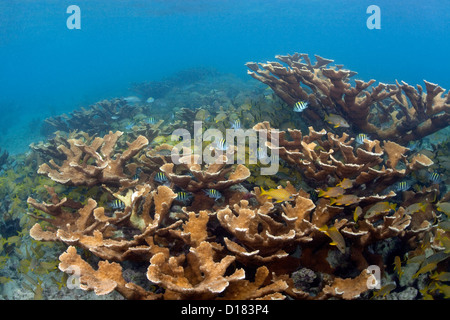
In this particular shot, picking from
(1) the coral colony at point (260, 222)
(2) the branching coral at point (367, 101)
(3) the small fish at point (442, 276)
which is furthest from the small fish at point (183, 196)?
(2) the branching coral at point (367, 101)

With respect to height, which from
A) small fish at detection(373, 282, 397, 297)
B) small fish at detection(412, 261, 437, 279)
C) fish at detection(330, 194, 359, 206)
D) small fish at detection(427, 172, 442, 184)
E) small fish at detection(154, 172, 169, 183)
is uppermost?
small fish at detection(154, 172, 169, 183)

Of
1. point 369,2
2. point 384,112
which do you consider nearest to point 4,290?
point 384,112

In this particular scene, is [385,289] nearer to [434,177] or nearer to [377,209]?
[377,209]

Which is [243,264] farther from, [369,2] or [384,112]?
[369,2]

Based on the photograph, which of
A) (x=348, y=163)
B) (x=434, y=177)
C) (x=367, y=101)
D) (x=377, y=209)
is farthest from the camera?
(x=367, y=101)

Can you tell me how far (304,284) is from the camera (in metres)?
2.70

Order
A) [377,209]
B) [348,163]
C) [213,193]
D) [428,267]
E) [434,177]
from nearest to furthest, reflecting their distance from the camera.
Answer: [428,267] < [377,209] < [213,193] < [348,163] < [434,177]

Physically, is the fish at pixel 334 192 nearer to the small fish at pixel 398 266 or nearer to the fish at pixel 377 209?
the fish at pixel 377 209

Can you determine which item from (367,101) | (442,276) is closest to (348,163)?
(442,276)

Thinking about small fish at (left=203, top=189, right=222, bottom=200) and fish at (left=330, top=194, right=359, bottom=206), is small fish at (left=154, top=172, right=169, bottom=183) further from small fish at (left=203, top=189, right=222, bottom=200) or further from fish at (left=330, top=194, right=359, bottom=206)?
fish at (left=330, top=194, right=359, bottom=206)

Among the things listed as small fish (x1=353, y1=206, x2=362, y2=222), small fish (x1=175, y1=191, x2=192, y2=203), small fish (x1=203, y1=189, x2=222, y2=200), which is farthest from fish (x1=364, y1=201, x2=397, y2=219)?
small fish (x1=175, y1=191, x2=192, y2=203)

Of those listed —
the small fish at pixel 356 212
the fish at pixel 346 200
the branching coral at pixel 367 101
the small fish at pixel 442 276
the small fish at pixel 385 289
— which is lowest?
the small fish at pixel 385 289

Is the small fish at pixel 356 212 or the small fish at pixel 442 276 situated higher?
the small fish at pixel 356 212
